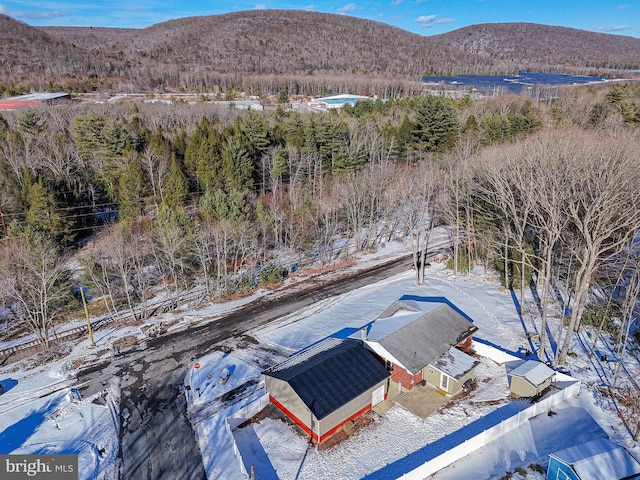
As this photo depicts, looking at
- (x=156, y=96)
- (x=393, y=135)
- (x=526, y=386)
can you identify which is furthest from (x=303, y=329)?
(x=156, y=96)

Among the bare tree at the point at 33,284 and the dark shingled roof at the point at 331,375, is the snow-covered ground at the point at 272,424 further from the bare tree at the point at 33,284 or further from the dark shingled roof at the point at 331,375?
the bare tree at the point at 33,284

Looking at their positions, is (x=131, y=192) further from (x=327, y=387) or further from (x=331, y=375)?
(x=327, y=387)

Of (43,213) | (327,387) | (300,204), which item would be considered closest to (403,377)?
(327,387)

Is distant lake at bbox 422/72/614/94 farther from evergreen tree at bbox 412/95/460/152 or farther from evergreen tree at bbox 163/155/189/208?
evergreen tree at bbox 163/155/189/208

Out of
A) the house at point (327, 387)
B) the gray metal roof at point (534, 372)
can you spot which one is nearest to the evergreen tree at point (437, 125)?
the gray metal roof at point (534, 372)

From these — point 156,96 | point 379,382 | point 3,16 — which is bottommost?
point 379,382

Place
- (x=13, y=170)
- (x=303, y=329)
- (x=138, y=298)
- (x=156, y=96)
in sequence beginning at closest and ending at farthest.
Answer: (x=303, y=329), (x=138, y=298), (x=13, y=170), (x=156, y=96)

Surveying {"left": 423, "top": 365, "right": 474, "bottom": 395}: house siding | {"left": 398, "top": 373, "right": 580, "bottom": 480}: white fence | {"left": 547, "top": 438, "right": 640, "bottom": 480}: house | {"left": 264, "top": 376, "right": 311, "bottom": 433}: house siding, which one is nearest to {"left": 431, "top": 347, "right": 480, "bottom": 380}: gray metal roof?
{"left": 423, "top": 365, "right": 474, "bottom": 395}: house siding

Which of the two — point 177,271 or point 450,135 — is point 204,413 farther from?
point 450,135
